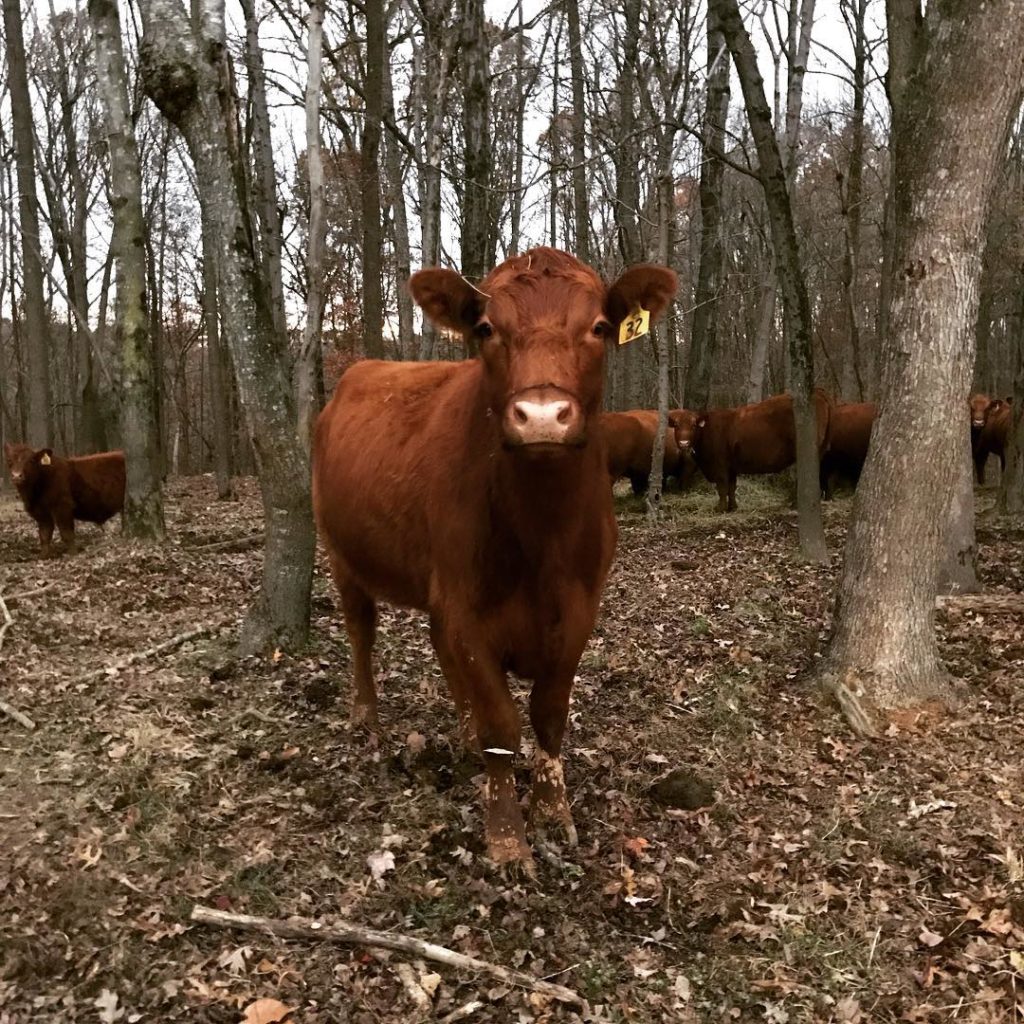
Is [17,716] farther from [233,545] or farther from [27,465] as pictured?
[27,465]

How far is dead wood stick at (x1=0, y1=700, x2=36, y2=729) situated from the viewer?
16.5 feet

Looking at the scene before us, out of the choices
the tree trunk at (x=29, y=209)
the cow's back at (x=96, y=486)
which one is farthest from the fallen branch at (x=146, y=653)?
the tree trunk at (x=29, y=209)

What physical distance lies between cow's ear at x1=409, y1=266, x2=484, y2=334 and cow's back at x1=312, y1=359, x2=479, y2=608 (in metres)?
0.44

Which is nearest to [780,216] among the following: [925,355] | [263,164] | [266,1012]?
[925,355]

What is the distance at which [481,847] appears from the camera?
161 inches

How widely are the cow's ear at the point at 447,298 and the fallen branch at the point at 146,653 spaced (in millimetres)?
3803

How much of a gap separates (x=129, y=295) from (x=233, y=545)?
11.5 ft

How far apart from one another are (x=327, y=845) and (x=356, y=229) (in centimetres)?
2615

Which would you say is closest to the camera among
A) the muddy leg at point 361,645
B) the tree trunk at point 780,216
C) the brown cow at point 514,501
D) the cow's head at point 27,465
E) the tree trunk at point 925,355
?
the brown cow at point 514,501

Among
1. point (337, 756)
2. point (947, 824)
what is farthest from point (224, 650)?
point (947, 824)

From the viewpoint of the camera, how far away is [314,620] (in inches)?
290

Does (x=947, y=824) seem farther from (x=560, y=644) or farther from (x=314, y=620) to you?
(x=314, y=620)

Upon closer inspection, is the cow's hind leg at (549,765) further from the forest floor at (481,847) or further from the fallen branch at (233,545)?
the fallen branch at (233,545)

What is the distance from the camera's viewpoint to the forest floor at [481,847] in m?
3.19
